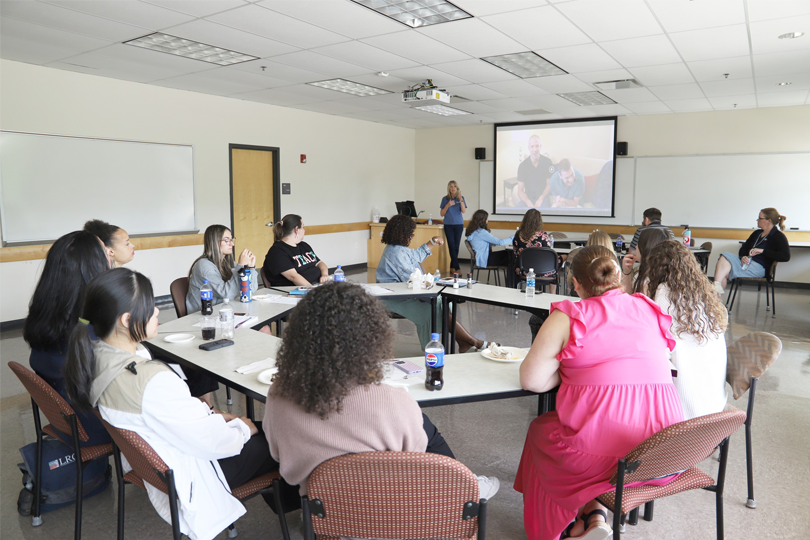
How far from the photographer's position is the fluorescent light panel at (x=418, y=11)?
3.76m

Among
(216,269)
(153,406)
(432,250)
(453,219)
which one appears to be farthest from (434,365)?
(453,219)

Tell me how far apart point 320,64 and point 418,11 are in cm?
181

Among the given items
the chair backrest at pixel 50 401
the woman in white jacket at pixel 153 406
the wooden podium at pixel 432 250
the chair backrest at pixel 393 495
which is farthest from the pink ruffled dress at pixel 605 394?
the wooden podium at pixel 432 250

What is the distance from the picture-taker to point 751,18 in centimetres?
398

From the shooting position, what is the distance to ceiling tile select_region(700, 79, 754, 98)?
6.20 m

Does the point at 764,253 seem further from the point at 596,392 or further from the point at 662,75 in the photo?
the point at 596,392

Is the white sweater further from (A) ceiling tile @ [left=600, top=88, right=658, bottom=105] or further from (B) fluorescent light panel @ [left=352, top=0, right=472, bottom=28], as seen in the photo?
(A) ceiling tile @ [left=600, top=88, right=658, bottom=105]

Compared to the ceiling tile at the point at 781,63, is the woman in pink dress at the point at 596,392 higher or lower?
lower

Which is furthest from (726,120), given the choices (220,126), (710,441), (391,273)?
(710,441)

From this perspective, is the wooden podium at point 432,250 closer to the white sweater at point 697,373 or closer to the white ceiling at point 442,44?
the white ceiling at point 442,44

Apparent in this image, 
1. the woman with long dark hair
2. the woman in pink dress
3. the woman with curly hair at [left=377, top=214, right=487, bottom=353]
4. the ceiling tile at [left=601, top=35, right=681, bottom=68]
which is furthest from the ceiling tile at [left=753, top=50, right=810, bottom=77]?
the woman with long dark hair

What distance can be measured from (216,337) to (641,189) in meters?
8.17

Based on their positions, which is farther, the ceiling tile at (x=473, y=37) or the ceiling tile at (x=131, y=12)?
the ceiling tile at (x=473, y=37)

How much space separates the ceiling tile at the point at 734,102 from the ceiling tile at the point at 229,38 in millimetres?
5912
